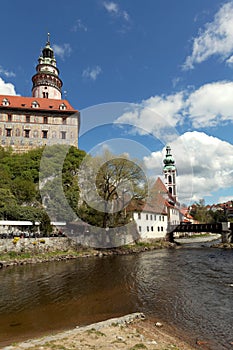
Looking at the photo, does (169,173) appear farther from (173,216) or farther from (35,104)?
(35,104)

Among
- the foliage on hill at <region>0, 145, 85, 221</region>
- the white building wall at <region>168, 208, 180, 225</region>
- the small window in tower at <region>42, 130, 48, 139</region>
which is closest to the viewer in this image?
the foliage on hill at <region>0, 145, 85, 221</region>

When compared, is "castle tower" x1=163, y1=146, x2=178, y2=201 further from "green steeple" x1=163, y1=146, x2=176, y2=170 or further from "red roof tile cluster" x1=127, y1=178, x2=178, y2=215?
"red roof tile cluster" x1=127, y1=178, x2=178, y2=215

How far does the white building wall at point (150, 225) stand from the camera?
117 feet

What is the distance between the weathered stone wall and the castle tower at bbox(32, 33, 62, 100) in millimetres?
37781

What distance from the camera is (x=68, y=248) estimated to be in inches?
1024

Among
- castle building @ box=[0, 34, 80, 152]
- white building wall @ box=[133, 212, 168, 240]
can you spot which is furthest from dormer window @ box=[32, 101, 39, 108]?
white building wall @ box=[133, 212, 168, 240]

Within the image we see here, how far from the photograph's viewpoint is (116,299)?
36.9 ft

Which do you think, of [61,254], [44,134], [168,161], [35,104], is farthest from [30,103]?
[168,161]

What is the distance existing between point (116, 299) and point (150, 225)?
27.2 metres

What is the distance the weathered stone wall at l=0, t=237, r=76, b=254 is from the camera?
2184 centimetres

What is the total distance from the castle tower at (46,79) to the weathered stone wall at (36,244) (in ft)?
124

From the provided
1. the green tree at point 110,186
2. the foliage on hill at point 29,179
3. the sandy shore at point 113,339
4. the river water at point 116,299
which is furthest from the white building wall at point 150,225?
the sandy shore at point 113,339

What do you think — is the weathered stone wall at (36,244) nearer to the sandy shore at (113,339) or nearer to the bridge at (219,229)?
the sandy shore at (113,339)

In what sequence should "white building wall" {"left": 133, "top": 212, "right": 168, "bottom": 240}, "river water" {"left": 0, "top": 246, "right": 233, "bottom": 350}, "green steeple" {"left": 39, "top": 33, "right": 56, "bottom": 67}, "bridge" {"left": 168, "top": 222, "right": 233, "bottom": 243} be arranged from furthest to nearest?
"green steeple" {"left": 39, "top": 33, "right": 56, "bottom": 67}, "bridge" {"left": 168, "top": 222, "right": 233, "bottom": 243}, "white building wall" {"left": 133, "top": 212, "right": 168, "bottom": 240}, "river water" {"left": 0, "top": 246, "right": 233, "bottom": 350}
